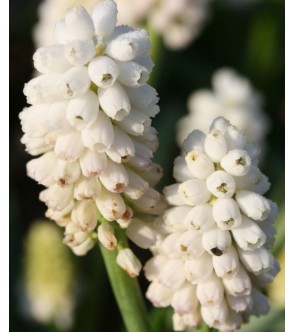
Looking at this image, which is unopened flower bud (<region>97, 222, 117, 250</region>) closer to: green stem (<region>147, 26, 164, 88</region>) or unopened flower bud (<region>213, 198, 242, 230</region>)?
unopened flower bud (<region>213, 198, 242, 230</region>)

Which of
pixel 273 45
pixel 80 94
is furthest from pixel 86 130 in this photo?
pixel 273 45

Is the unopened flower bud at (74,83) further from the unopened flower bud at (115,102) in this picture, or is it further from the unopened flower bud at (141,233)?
the unopened flower bud at (141,233)

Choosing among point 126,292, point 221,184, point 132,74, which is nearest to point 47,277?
point 126,292

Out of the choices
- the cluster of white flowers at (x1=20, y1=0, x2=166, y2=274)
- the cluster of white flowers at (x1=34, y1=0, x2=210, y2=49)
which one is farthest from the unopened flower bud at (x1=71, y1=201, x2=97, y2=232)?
the cluster of white flowers at (x1=34, y1=0, x2=210, y2=49)

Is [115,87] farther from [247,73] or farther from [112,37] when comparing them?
[247,73]

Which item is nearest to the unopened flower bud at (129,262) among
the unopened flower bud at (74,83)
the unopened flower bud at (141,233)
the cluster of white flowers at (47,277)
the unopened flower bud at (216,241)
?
the unopened flower bud at (141,233)

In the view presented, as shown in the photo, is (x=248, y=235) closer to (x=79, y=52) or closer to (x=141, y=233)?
(x=141, y=233)
